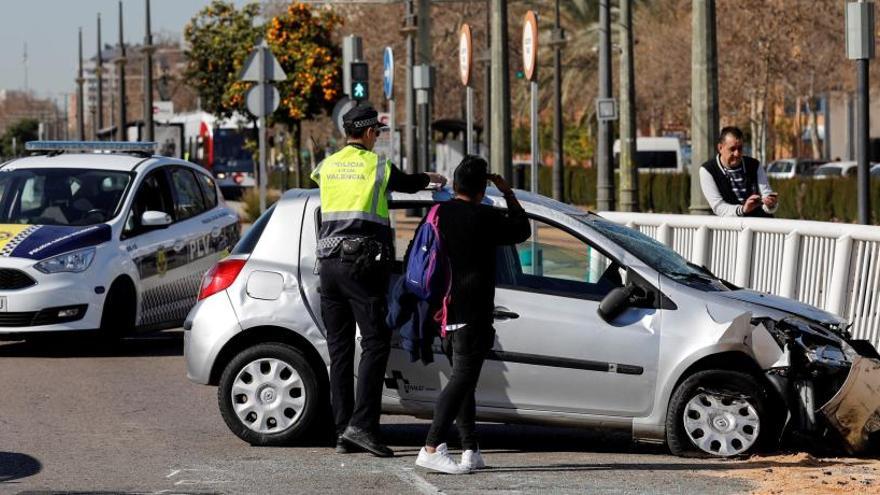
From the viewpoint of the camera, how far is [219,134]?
231ft

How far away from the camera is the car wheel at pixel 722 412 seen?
28.4 ft

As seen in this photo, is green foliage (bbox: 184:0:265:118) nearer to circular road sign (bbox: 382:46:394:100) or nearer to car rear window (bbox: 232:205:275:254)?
circular road sign (bbox: 382:46:394:100)

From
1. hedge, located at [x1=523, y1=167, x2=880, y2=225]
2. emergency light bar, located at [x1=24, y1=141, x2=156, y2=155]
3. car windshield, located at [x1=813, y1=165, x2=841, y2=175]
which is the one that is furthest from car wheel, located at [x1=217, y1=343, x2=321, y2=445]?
car windshield, located at [x1=813, y1=165, x2=841, y2=175]

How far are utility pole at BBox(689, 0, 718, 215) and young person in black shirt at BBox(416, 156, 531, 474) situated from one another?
10.6 m

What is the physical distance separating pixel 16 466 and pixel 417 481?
78.4 inches

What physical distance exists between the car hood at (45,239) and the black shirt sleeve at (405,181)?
5.44 meters

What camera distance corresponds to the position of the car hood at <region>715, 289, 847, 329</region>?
893 cm

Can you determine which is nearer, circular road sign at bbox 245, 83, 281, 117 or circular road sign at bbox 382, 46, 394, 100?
circular road sign at bbox 245, 83, 281, 117

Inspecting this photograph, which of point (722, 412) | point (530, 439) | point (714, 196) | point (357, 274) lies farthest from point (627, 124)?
point (357, 274)

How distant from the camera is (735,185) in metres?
12.4

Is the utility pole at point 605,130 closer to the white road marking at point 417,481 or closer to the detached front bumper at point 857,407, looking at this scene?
the detached front bumper at point 857,407

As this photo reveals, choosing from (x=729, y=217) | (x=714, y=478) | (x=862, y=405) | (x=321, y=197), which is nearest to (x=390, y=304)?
(x=321, y=197)

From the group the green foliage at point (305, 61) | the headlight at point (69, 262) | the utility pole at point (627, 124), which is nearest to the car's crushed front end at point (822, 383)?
the headlight at point (69, 262)

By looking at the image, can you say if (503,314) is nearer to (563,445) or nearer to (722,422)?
(563,445)
